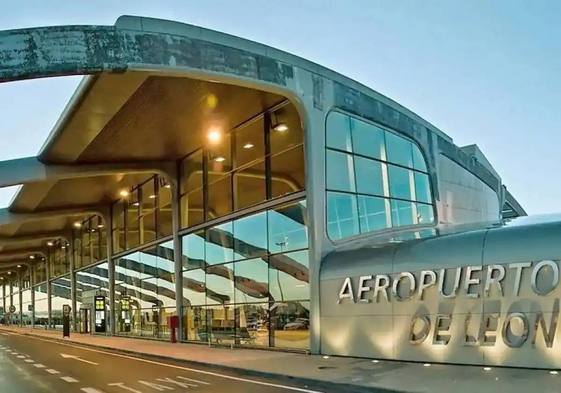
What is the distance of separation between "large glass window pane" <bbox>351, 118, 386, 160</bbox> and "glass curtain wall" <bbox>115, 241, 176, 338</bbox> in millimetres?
11699

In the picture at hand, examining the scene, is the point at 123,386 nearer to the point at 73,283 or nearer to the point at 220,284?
the point at 220,284

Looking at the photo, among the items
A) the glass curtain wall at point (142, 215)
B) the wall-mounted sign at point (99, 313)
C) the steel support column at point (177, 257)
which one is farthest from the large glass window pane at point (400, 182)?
the wall-mounted sign at point (99, 313)

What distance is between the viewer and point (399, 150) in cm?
2580

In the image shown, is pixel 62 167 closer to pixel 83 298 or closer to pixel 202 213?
pixel 202 213

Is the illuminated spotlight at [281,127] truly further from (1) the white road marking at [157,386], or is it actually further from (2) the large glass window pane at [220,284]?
(1) the white road marking at [157,386]

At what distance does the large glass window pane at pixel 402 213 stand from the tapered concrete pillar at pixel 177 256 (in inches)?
390

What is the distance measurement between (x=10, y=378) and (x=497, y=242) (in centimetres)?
1233

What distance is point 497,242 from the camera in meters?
15.1

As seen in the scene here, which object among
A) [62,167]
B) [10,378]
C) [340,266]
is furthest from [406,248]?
[62,167]

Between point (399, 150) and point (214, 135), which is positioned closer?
point (214, 135)

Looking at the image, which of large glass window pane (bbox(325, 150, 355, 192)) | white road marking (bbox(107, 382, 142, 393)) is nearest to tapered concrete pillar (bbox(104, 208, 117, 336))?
large glass window pane (bbox(325, 150, 355, 192))

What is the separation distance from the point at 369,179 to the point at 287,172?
332cm

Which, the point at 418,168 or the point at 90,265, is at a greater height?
the point at 418,168

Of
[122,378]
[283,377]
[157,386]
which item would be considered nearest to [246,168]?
[122,378]
